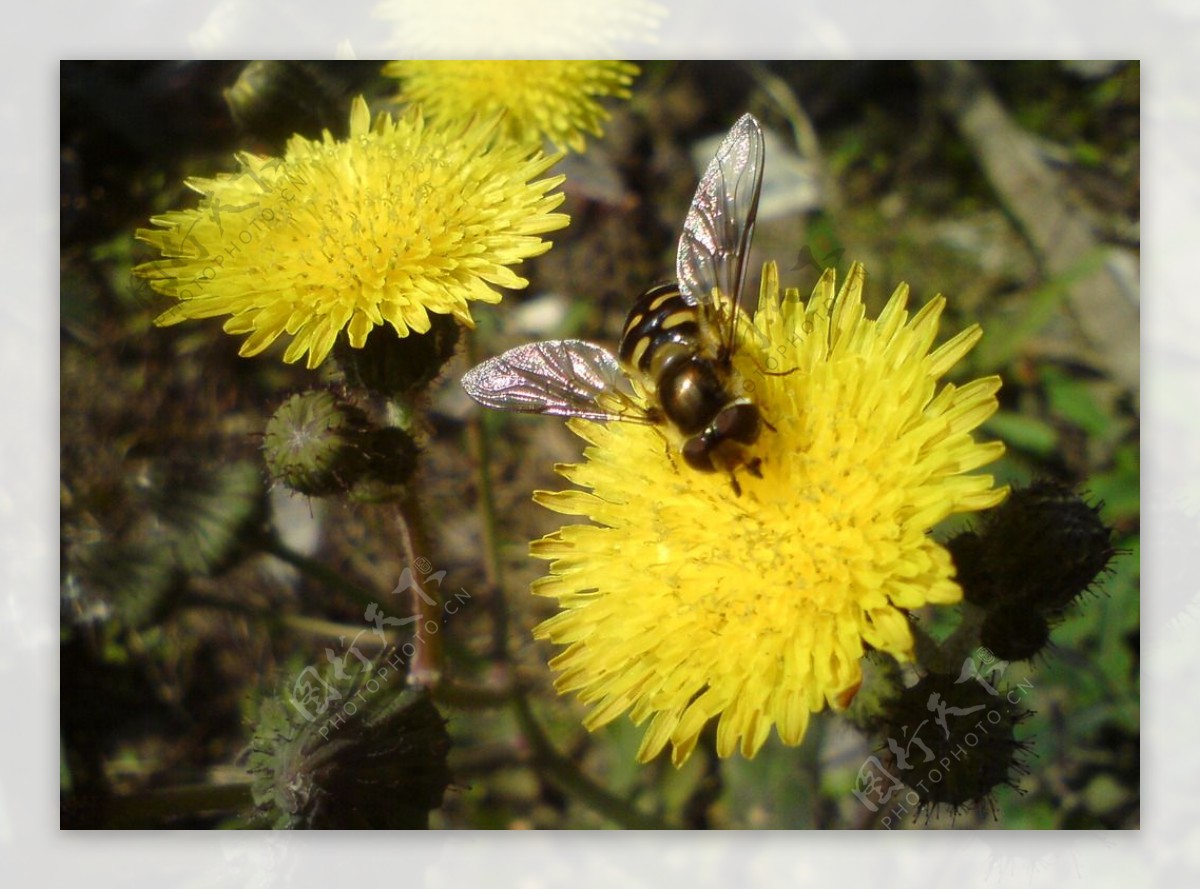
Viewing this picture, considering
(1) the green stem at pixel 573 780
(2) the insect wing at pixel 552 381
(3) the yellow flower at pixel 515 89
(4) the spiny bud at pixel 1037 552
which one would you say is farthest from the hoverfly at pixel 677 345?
(1) the green stem at pixel 573 780

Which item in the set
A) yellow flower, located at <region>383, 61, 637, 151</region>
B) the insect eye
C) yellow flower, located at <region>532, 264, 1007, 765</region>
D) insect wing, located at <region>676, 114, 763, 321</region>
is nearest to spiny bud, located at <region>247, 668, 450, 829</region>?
yellow flower, located at <region>532, 264, 1007, 765</region>

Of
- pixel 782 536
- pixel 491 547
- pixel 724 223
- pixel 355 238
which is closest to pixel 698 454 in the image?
pixel 782 536

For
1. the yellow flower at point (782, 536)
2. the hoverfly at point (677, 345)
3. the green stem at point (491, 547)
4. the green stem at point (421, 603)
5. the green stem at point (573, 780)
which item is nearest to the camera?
the yellow flower at point (782, 536)

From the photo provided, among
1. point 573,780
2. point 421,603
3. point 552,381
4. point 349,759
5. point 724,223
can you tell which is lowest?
point 573,780

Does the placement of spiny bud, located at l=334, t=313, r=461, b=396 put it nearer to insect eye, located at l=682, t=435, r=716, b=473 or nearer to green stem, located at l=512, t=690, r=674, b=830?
insect eye, located at l=682, t=435, r=716, b=473

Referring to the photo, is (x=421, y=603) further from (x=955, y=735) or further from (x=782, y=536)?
(x=955, y=735)

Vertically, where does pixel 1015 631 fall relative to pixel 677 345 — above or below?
below

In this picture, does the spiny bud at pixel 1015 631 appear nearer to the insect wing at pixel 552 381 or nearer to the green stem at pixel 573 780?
the insect wing at pixel 552 381
